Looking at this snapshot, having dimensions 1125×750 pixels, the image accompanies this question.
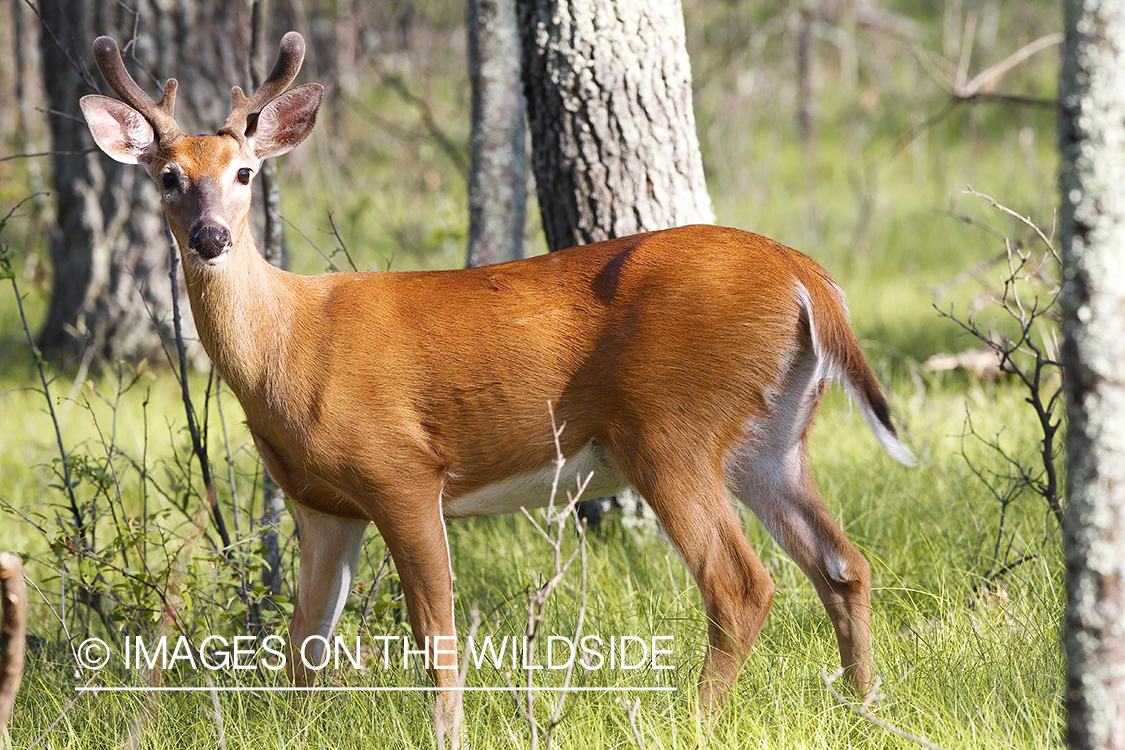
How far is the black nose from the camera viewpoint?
2602 millimetres

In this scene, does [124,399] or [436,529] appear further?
[124,399]

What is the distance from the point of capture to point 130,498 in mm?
4641

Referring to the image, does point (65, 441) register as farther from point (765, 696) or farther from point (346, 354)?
point (765, 696)

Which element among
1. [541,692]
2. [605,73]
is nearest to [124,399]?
[605,73]

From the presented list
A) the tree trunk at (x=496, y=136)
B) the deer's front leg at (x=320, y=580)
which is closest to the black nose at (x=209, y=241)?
the deer's front leg at (x=320, y=580)

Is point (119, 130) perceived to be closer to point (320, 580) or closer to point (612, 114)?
point (320, 580)

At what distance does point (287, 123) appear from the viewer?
3072 mm

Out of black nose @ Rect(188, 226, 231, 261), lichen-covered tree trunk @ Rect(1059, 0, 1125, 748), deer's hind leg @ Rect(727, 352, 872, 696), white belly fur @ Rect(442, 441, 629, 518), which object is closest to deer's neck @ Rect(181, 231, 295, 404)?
black nose @ Rect(188, 226, 231, 261)

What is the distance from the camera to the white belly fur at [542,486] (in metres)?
2.85

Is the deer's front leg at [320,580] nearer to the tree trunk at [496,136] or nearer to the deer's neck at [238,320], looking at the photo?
the deer's neck at [238,320]

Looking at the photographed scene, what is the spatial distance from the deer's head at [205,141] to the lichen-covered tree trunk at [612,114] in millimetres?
916

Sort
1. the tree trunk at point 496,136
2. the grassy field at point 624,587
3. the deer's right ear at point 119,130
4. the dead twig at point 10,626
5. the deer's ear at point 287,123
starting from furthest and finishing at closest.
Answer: the tree trunk at point 496,136, the deer's ear at point 287,123, the deer's right ear at point 119,130, the grassy field at point 624,587, the dead twig at point 10,626

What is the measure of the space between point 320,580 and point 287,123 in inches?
49.0

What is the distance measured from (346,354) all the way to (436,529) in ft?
1.60
